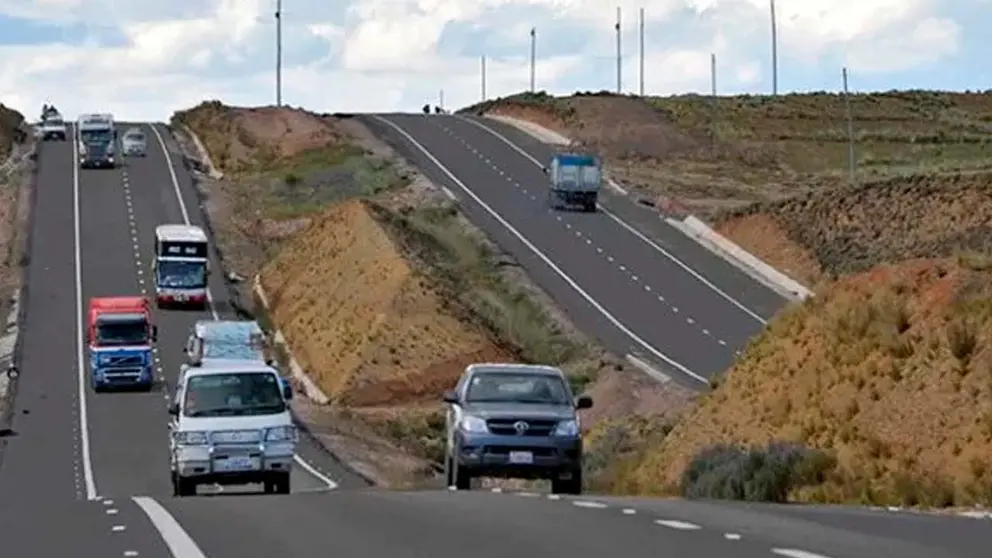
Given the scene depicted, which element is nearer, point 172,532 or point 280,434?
point 172,532

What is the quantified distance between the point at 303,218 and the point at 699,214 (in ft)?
65.4

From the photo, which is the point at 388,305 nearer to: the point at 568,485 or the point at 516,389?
the point at 516,389

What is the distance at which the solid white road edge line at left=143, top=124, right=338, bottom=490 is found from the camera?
46644 millimetres

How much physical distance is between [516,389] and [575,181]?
226 feet

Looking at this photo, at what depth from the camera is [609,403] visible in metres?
60.1

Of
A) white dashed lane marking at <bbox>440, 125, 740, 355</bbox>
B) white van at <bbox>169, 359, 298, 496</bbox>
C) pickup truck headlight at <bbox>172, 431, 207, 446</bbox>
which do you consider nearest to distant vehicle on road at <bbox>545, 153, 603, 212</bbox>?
white dashed lane marking at <bbox>440, 125, 740, 355</bbox>

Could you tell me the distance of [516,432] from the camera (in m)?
28.7

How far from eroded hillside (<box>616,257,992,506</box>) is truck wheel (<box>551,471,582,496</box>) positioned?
9.42 ft

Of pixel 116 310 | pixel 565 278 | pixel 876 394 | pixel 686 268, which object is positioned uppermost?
pixel 686 268

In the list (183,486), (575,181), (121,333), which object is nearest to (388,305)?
(121,333)

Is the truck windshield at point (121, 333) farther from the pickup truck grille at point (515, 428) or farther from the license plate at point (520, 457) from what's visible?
the license plate at point (520, 457)

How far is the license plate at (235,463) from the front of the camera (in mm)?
30953

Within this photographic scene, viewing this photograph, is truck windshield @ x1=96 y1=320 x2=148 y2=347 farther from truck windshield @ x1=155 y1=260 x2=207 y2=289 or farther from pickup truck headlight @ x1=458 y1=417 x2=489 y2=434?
pickup truck headlight @ x1=458 y1=417 x2=489 y2=434

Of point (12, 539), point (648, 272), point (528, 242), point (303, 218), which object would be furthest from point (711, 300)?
point (12, 539)
